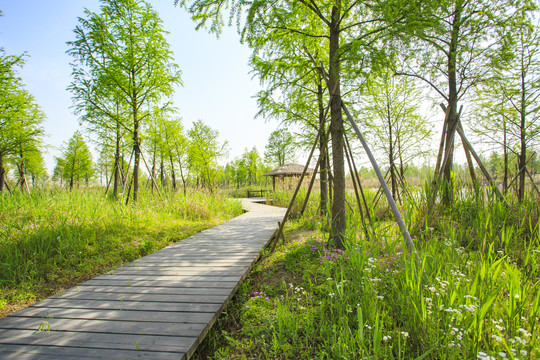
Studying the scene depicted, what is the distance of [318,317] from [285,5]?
3922mm

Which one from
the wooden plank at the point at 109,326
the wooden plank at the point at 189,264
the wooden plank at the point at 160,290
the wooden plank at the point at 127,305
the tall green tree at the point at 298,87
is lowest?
the wooden plank at the point at 189,264

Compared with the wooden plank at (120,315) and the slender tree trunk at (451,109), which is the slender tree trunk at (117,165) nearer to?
the wooden plank at (120,315)

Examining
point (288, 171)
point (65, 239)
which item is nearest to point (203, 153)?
point (288, 171)

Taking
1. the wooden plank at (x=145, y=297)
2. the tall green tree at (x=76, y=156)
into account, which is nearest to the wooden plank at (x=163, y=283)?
the wooden plank at (x=145, y=297)

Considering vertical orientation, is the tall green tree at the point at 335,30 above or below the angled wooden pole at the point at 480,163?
above

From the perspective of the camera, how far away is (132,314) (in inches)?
79.4

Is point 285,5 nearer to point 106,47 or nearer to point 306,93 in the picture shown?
point 306,93

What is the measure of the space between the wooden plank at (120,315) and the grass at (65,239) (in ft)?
2.51

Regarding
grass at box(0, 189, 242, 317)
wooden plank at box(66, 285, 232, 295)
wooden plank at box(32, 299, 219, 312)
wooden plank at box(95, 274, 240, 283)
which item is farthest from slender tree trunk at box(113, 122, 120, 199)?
wooden plank at box(32, 299, 219, 312)

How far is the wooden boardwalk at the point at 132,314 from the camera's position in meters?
1.58

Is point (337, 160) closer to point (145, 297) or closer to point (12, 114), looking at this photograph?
point (145, 297)

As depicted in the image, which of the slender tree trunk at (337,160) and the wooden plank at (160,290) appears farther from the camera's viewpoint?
the slender tree trunk at (337,160)

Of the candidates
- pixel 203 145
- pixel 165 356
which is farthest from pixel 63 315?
pixel 203 145

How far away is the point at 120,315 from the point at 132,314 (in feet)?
0.32
